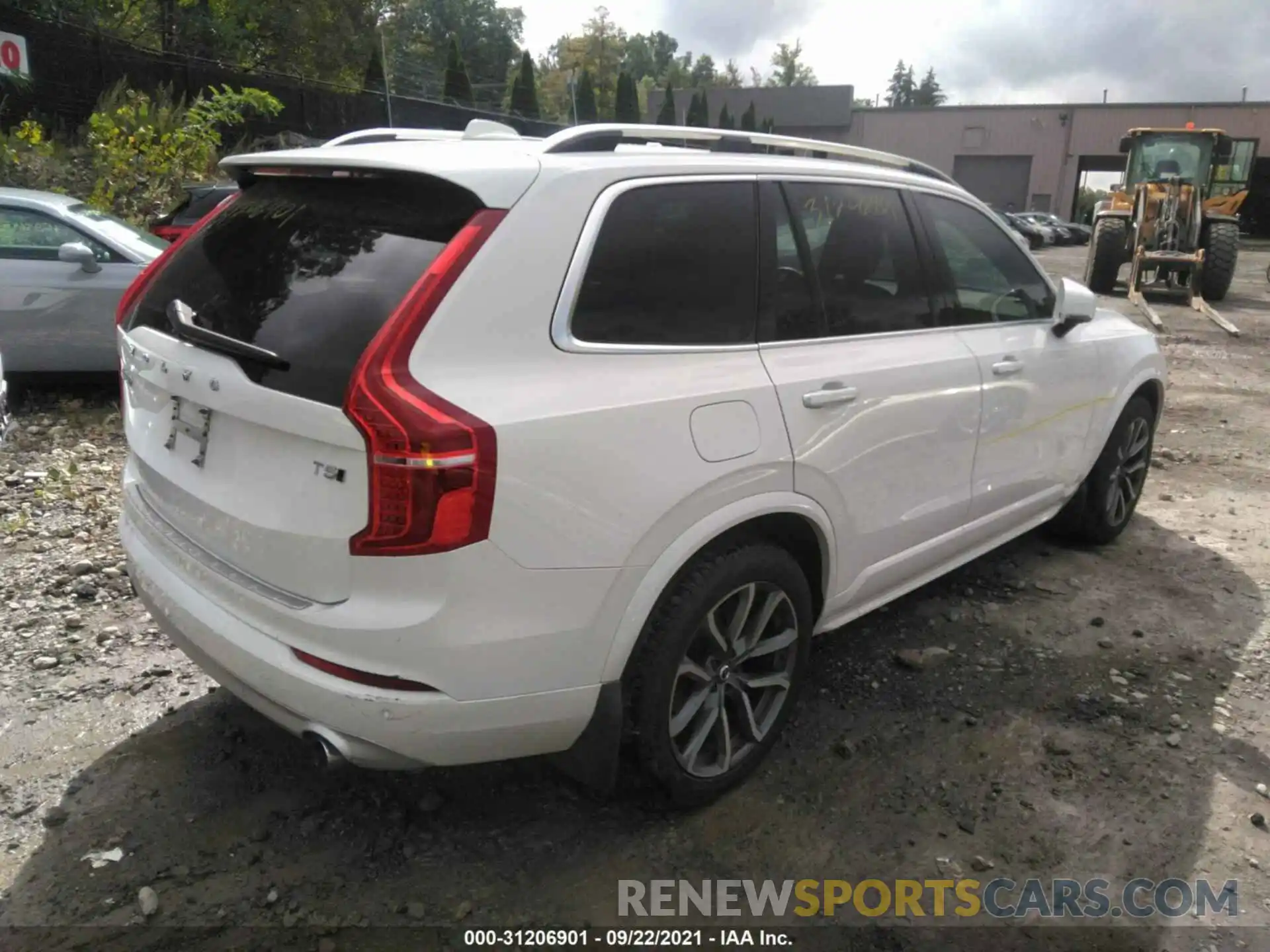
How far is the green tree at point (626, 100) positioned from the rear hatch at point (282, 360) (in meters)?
42.3

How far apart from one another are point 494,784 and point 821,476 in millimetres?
1342

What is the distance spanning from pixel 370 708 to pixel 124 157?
15.1 m

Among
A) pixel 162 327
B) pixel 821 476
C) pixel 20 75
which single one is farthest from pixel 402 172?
pixel 20 75

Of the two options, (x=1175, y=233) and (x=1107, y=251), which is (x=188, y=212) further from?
(x=1175, y=233)

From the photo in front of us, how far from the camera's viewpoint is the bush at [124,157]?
544 inches

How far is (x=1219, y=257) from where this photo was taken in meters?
16.4

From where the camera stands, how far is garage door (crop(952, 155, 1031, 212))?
172 feet

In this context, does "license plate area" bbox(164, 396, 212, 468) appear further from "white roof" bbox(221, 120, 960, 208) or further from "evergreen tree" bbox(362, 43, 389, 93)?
"evergreen tree" bbox(362, 43, 389, 93)

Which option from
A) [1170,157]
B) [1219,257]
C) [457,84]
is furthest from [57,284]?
[457,84]

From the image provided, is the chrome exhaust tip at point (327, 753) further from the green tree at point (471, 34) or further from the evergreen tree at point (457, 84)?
the green tree at point (471, 34)

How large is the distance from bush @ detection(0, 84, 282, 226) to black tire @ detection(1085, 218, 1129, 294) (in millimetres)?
14914

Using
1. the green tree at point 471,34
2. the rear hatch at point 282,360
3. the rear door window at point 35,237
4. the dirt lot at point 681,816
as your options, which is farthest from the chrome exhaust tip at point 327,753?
the green tree at point 471,34

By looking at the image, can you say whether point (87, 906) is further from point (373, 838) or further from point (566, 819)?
point (566, 819)

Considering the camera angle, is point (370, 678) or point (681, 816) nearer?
point (370, 678)
